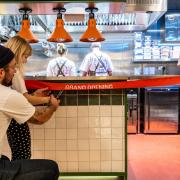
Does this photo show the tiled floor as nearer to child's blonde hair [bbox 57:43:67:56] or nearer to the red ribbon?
the red ribbon

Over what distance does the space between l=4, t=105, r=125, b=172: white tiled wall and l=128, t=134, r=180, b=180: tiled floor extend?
28.7 inches

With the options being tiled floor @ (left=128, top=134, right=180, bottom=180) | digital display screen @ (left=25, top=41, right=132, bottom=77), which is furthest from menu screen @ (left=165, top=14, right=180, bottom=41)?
tiled floor @ (left=128, top=134, right=180, bottom=180)

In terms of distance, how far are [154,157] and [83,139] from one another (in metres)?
2.02

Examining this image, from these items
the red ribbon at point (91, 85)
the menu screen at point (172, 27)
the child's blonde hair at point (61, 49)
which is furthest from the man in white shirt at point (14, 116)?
the menu screen at point (172, 27)

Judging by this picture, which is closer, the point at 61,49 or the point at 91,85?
the point at 91,85

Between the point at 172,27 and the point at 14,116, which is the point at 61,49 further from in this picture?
the point at 14,116

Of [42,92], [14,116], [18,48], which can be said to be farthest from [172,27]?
[14,116]

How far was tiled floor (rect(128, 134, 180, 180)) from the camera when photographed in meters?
4.17

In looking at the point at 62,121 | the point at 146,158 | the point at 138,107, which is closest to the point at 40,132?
the point at 62,121

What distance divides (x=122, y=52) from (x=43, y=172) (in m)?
6.74

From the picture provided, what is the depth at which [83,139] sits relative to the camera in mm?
3441

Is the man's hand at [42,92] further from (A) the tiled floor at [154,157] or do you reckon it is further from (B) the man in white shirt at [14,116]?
(A) the tiled floor at [154,157]

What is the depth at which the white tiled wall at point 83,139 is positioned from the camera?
3406 millimetres

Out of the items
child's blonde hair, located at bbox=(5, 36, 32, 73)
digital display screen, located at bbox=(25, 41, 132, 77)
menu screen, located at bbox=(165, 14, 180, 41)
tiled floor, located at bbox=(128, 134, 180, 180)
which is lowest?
tiled floor, located at bbox=(128, 134, 180, 180)
